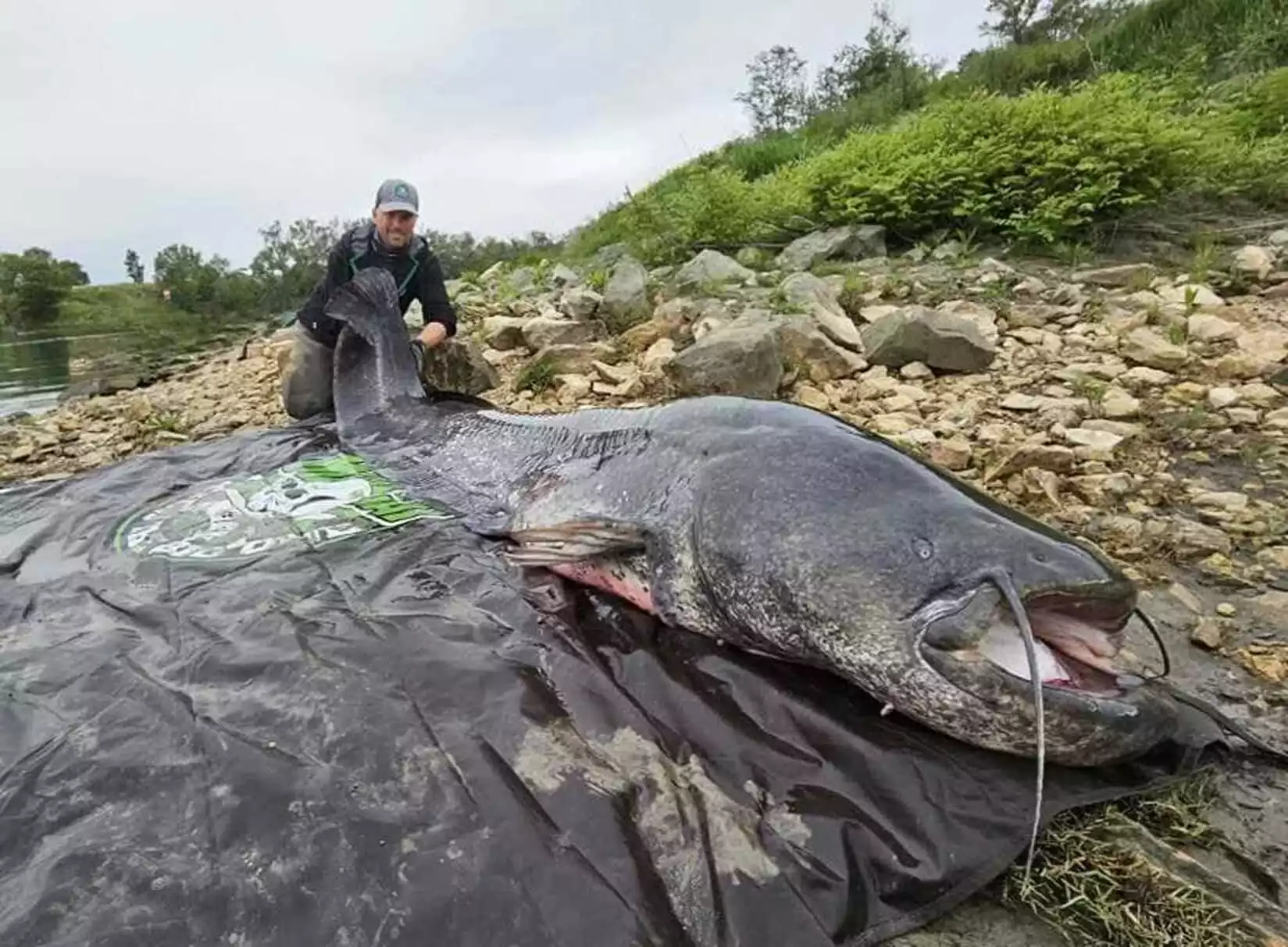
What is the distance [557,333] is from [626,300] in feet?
2.76

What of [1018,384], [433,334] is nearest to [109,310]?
[433,334]

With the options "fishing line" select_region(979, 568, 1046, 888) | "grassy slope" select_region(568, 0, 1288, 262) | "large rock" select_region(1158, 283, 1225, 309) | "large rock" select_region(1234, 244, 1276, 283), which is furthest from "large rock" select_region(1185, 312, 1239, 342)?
"fishing line" select_region(979, 568, 1046, 888)

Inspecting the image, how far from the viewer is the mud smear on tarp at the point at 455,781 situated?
1388mm

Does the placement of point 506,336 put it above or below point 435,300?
below

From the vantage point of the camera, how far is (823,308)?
5.57 m

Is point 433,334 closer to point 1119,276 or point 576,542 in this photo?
point 576,542

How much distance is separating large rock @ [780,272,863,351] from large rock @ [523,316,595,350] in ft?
4.84

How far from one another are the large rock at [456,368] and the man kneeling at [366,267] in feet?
0.59

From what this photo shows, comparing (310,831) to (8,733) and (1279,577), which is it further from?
(1279,577)

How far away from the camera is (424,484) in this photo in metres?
3.44

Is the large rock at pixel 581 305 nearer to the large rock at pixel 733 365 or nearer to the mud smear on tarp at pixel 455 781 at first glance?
the large rock at pixel 733 365

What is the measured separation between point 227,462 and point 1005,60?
615 inches

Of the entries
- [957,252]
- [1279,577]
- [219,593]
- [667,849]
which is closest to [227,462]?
[219,593]

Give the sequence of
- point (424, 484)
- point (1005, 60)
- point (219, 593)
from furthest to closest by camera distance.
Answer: point (1005, 60) → point (424, 484) → point (219, 593)
